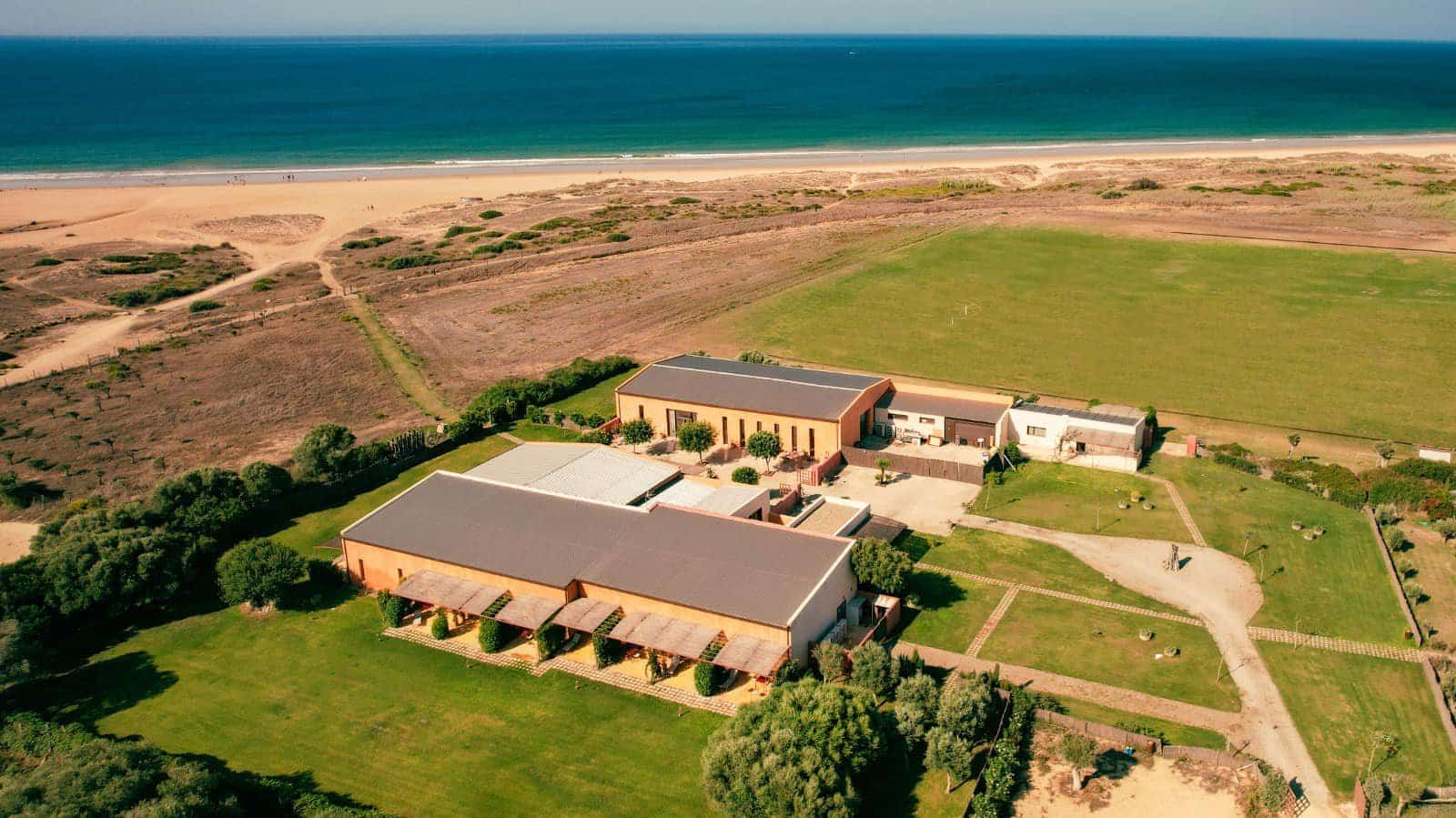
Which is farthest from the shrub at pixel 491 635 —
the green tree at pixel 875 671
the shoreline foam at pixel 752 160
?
the shoreline foam at pixel 752 160

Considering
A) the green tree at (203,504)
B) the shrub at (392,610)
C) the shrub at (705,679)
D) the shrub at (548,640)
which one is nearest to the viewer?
the shrub at (705,679)

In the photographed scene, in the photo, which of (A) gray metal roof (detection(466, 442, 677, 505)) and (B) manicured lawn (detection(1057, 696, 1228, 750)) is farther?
(A) gray metal roof (detection(466, 442, 677, 505))

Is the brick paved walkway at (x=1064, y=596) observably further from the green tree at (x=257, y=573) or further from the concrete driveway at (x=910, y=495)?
the green tree at (x=257, y=573)

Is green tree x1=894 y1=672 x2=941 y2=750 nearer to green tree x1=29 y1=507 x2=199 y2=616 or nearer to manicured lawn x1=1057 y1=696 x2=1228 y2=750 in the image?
manicured lawn x1=1057 y1=696 x2=1228 y2=750

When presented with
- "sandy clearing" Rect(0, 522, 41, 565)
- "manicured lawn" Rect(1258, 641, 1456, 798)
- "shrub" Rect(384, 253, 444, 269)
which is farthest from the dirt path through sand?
"shrub" Rect(384, 253, 444, 269)

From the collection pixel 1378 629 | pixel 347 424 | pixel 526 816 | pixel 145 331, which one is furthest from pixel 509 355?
pixel 1378 629

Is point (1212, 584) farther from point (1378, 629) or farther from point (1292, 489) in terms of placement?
point (1292, 489)
